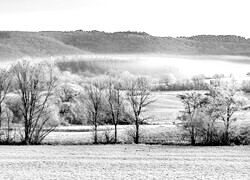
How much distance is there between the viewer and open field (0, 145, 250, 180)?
31.2m

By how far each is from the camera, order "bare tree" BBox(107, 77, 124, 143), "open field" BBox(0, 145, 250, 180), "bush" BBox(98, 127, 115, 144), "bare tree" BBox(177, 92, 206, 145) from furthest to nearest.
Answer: "bare tree" BBox(107, 77, 124, 143) < "bush" BBox(98, 127, 115, 144) < "bare tree" BBox(177, 92, 206, 145) < "open field" BBox(0, 145, 250, 180)

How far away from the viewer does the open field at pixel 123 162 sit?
3117 cm

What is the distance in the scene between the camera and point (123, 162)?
3700cm

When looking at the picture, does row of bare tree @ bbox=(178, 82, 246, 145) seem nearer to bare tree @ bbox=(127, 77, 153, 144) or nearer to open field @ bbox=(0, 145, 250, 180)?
open field @ bbox=(0, 145, 250, 180)

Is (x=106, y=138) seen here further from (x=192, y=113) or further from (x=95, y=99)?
(x=192, y=113)

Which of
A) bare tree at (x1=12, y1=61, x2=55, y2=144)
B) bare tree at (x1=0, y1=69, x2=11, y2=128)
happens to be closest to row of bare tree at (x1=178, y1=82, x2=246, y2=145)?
bare tree at (x1=12, y1=61, x2=55, y2=144)

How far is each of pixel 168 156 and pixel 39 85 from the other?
19.7 m

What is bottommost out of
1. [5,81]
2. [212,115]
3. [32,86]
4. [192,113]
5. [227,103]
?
[212,115]

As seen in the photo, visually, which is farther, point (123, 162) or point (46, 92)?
point (46, 92)

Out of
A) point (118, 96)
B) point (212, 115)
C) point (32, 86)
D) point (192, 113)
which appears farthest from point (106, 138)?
point (212, 115)

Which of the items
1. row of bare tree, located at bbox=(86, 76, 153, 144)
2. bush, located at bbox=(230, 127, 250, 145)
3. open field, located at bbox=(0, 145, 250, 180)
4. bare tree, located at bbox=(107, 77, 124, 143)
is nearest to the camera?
open field, located at bbox=(0, 145, 250, 180)

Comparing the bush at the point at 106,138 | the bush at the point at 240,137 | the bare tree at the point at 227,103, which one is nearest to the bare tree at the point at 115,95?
the bush at the point at 106,138

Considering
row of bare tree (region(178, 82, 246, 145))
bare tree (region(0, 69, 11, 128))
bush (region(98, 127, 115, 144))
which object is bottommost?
bush (region(98, 127, 115, 144))

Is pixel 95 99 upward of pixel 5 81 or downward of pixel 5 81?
downward
